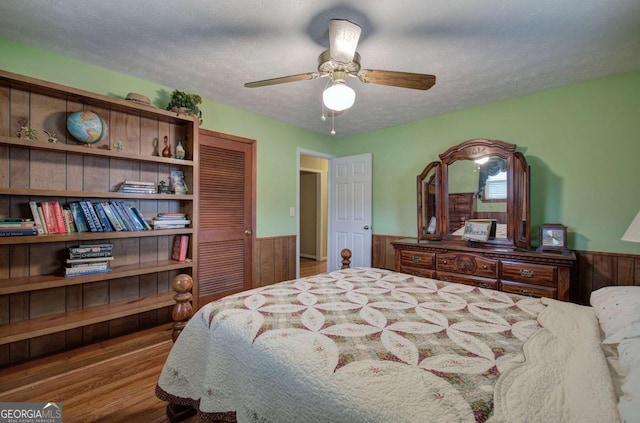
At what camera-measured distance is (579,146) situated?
2666mm

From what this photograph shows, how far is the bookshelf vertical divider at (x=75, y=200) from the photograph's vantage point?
6.61ft

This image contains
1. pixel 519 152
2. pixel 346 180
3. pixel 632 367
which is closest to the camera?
pixel 632 367

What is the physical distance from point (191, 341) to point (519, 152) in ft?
10.6

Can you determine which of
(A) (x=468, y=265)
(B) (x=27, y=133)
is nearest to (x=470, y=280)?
(A) (x=468, y=265)

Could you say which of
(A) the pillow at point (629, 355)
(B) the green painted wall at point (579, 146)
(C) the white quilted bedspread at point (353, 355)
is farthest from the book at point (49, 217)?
(B) the green painted wall at point (579, 146)

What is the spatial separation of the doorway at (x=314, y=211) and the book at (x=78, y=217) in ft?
13.4

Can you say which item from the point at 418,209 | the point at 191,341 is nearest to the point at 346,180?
the point at 418,209

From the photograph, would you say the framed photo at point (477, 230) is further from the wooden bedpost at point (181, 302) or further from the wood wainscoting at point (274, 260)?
the wooden bedpost at point (181, 302)

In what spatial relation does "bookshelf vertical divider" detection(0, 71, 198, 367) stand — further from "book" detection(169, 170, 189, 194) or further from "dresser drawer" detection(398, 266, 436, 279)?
"dresser drawer" detection(398, 266, 436, 279)

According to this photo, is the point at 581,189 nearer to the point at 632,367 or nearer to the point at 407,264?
the point at 407,264

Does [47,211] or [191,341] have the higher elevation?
[47,211]

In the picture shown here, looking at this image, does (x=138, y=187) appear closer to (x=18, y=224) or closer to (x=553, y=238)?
(x=18, y=224)

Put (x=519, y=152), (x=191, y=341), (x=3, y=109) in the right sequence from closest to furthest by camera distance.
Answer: (x=191, y=341)
(x=3, y=109)
(x=519, y=152)

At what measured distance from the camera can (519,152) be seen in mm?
2809
